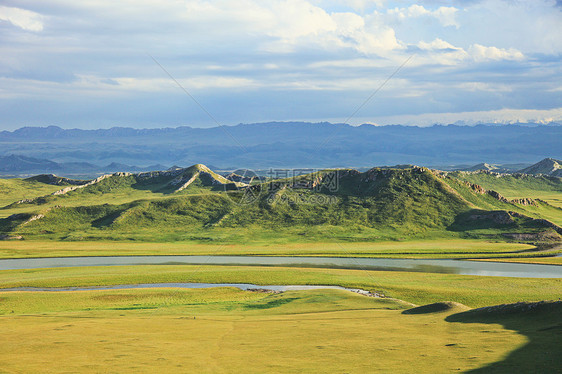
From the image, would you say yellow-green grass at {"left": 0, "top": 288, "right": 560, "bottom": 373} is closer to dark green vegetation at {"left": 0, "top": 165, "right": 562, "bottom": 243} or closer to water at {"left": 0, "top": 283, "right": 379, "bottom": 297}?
water at {"left": 0, "top": 283, "right": 379, "bottom": 297}

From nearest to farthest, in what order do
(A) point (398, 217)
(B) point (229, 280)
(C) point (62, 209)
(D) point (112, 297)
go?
(D) point (112, 297), (B) point (229, 280), (A) point (398, 217), (C) point (62, 209)

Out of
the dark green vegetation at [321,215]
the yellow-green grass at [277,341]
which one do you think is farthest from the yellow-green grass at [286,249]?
the yellow-green grass at [277,341]

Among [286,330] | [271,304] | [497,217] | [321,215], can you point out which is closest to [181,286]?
[271,304]

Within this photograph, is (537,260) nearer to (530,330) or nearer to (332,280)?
(332,280)

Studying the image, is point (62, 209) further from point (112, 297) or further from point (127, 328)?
point (127, 328)

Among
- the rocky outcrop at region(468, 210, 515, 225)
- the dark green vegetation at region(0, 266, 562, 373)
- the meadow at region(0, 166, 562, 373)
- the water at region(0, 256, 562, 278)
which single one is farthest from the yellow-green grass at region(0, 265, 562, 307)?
the rocky outcrop at region(468, 210, 515, 225)

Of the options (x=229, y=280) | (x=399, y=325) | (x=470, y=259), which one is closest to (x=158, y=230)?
(x=229, y=280)
